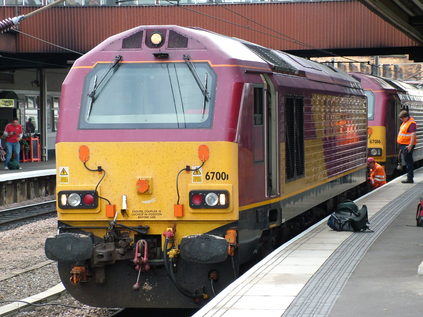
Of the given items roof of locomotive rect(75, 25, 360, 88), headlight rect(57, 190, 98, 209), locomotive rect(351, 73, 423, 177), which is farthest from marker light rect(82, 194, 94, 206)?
locomotive rect(351, 73, 423, 177)

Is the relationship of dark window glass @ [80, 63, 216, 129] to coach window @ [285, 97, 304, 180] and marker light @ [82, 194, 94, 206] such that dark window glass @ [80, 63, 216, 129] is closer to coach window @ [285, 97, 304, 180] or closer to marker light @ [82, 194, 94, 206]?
marker light @ [82, 194, 94, 206]

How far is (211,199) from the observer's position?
8.58 metres

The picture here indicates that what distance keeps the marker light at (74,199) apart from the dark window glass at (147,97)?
696mm

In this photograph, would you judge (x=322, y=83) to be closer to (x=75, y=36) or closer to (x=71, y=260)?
(x=71, y=260)

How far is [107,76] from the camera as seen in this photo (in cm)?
909

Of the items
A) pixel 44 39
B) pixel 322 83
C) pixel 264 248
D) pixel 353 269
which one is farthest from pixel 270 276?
pixel 44 39

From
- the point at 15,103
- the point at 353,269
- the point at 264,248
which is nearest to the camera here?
the point at 353,269

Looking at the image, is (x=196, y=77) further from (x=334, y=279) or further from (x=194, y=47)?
(x=334, y=279)

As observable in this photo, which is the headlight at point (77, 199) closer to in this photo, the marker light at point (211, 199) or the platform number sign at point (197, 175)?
the platform number sign at point (197, 175)

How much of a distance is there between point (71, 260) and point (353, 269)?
110 inches

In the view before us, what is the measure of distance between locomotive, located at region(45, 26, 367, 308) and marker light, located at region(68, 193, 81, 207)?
2 cm

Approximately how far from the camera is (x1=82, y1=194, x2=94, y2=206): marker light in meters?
8.75

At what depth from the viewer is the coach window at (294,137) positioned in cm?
1052

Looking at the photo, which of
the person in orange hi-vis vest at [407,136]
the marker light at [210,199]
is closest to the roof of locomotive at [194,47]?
the marker light at [210,199]
